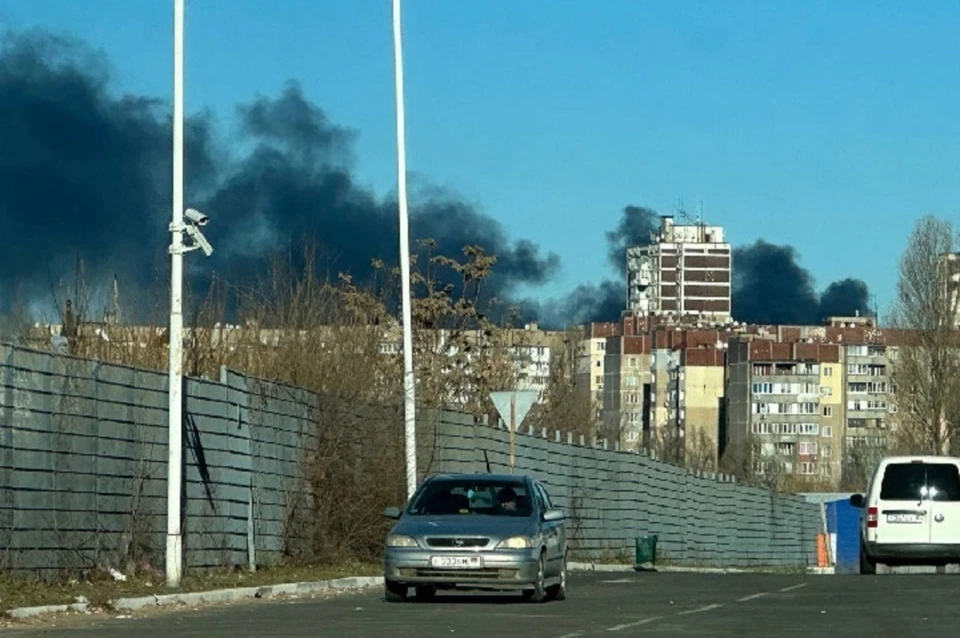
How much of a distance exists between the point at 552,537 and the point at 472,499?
1029 millimetres

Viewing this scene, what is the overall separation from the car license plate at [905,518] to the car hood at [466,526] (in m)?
13.4

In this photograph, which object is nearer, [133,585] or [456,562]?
[456,562]

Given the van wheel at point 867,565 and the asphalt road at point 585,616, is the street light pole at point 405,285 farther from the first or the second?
the van wheel at point 867,565

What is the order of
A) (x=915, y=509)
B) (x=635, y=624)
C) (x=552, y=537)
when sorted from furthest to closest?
1. (x=915, y=509)
2. (x=552, y=537)
3. (x=635, y=624)

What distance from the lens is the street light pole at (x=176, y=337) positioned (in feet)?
87.9

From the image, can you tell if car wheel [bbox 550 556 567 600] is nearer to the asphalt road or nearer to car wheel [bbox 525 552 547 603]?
the asphalt road

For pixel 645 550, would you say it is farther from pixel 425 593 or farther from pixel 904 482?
pixel 425 593

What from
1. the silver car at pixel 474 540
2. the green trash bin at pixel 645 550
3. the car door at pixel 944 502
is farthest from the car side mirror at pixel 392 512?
the green trash bin at pixel 645 550

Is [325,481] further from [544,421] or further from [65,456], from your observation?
[544,421]

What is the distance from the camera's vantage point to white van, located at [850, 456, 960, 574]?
1490 inches

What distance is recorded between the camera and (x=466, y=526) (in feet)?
84.3

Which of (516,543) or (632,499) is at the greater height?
(632,499)

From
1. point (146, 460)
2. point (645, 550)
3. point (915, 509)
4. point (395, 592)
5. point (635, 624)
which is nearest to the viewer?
point (635, 624)

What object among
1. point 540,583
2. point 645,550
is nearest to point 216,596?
point 540,583
